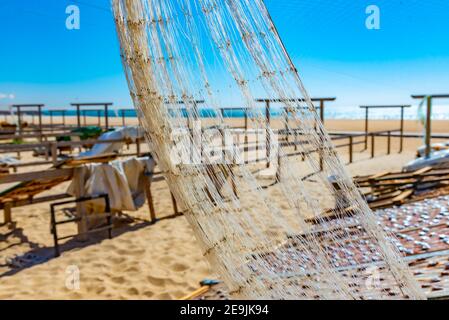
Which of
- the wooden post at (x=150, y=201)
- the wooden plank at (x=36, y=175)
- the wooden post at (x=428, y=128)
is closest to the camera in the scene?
the wooden plank at (x=36, y=175)

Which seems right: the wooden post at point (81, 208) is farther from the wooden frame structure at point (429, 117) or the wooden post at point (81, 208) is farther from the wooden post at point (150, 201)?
the wooden frame structure at point (429, 117)

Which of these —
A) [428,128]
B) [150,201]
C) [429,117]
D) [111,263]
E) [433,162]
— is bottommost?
[111,263]

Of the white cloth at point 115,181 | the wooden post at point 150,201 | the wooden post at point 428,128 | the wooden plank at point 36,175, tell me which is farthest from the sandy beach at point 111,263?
the wooden post at point 428,128

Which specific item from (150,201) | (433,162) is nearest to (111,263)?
(150,201)

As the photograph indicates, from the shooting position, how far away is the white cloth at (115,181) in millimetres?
4328

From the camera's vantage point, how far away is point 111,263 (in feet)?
11.9

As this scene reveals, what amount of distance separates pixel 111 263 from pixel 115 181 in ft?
3.88

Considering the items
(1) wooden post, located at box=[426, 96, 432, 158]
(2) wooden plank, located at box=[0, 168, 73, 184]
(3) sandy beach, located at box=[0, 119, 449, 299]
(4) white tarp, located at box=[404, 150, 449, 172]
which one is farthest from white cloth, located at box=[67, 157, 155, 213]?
(1) wooden post, located at box=[426, 96, 432, 158]

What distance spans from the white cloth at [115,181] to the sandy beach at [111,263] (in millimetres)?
373

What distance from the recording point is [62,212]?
5398mm

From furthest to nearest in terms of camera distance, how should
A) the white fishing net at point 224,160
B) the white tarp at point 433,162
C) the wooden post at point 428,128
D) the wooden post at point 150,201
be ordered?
the wooden post at point 428,128, the white tarp at point 433,162, the wooden post at point 150,201, the white fishing net at point 224,160

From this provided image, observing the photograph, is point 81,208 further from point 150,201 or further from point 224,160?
point 224,160
